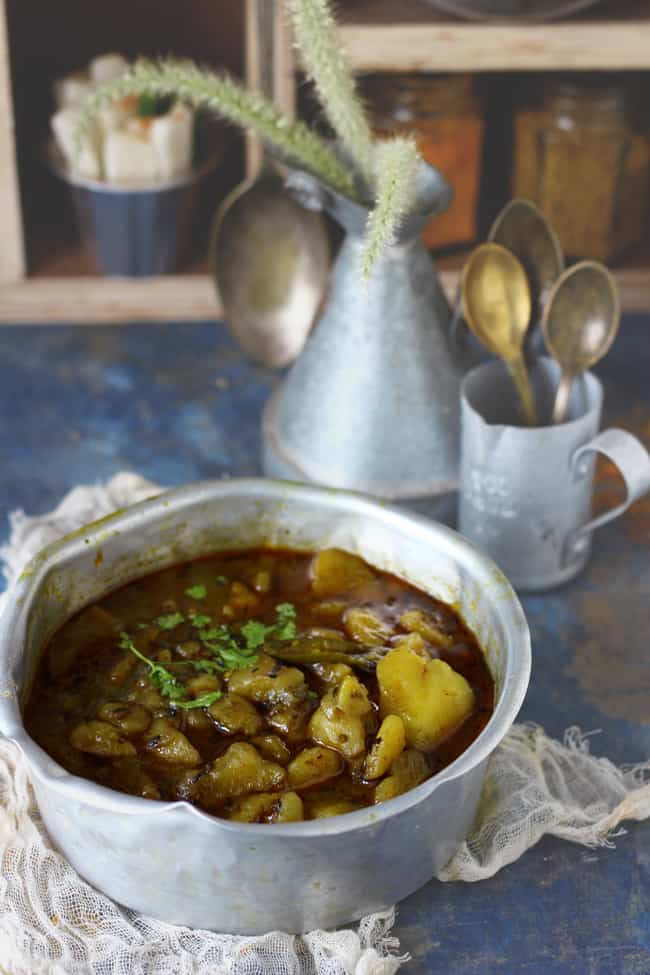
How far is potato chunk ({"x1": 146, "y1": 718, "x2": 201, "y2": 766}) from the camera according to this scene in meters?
1.04

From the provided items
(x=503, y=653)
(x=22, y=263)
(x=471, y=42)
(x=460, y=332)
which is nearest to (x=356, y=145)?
(x=460, y=332)

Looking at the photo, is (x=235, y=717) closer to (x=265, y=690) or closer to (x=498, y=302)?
(x=265, y=690)

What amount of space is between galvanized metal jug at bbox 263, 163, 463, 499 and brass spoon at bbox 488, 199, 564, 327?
3.7 inches

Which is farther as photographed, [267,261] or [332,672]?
[267,261]

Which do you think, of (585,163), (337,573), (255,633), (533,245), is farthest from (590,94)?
(255,633)

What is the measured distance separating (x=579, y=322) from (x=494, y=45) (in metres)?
0.43

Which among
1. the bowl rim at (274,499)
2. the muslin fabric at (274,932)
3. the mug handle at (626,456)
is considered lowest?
the muslin fabric at (274,932)

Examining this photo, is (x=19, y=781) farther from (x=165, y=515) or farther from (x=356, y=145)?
(x=356, y=145)

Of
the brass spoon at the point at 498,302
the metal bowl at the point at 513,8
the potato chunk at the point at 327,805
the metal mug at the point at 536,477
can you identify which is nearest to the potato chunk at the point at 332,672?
the potato chunk at the point at 327,805

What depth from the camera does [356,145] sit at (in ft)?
4.33

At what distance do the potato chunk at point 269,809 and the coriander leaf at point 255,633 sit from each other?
0.19 metres

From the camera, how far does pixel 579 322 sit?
54.9 inches

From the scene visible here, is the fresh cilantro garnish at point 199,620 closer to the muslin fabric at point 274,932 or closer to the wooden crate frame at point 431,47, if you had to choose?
the muslin fabric at point 274,932

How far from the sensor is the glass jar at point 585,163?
5.61 feet
